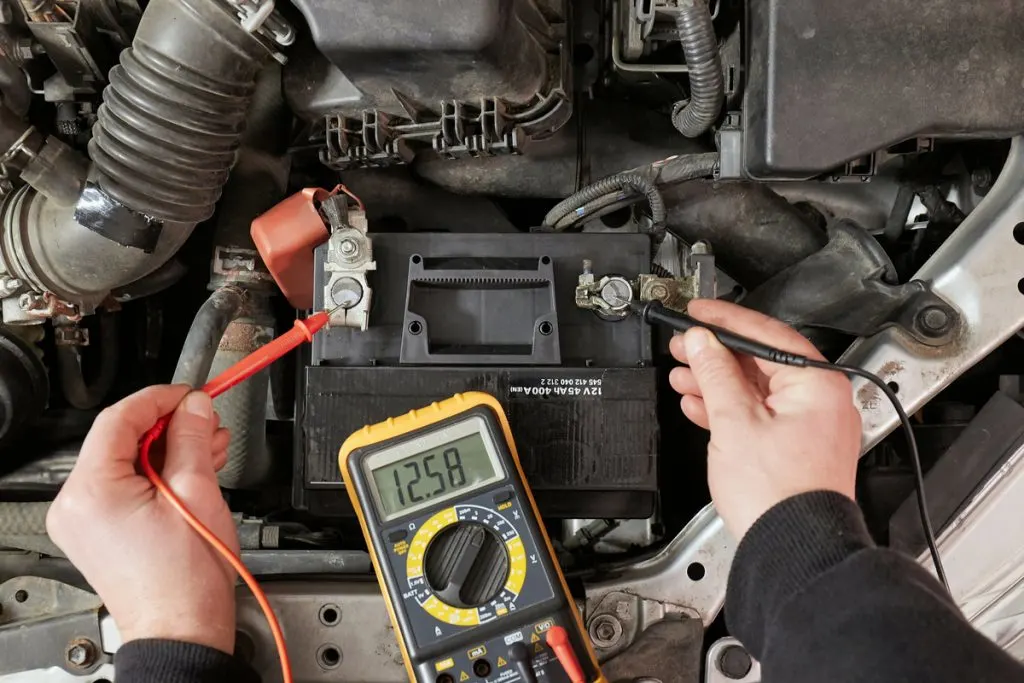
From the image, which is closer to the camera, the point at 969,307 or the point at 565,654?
the point at 565,654

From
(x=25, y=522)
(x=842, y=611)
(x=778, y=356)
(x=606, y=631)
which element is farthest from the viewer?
(x=25, y=522)

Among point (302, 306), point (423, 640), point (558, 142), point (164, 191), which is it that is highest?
point (558, 142)

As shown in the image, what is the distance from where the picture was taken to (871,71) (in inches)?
32.4

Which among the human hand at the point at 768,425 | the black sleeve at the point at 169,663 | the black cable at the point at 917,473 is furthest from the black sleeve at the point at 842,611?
the black sleeve at the point at 169,663

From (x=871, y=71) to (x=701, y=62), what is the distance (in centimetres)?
18

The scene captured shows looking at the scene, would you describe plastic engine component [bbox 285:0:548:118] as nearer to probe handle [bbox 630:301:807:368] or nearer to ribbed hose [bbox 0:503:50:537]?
probe handle [bbox 630:301:807:368]

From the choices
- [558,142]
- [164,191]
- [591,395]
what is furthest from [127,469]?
[558,142]

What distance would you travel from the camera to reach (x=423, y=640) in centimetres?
82

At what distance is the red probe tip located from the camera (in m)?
0.80

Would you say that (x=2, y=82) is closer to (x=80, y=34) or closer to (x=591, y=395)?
(x=80, y=34)

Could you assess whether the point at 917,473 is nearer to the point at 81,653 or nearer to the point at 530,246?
the point at 530,246

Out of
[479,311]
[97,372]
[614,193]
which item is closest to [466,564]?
[479,311]

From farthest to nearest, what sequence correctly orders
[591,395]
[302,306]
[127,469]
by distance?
[302,306]
[591,395]
[127,469]

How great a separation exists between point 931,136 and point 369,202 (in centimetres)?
72
